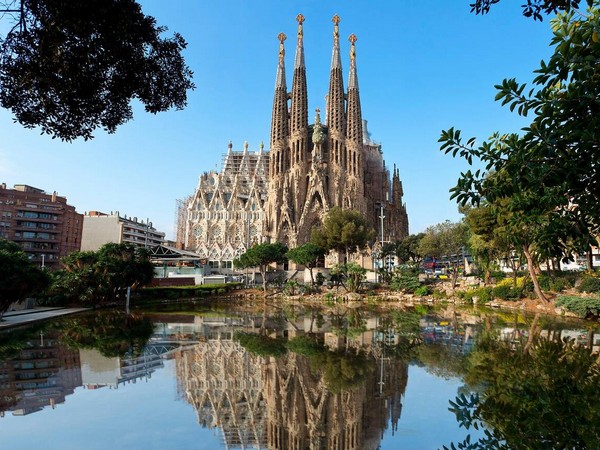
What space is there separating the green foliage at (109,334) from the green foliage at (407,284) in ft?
78.1

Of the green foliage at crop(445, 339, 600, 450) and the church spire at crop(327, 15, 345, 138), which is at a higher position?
the church spire at crop(327, 15, 345, 138)

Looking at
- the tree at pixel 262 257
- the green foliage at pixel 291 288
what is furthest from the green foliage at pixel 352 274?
the tree at pixel 262 257

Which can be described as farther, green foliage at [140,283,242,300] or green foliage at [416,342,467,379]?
green foliage at [140,283,242,300]

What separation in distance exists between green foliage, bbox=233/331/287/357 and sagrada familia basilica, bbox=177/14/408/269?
46.1 m

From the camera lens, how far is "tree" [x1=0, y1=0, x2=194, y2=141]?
4.39 meters

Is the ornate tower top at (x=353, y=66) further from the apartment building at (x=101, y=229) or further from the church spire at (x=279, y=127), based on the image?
the apartment building at (x=101, y=229)

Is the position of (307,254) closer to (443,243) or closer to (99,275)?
(443,243)

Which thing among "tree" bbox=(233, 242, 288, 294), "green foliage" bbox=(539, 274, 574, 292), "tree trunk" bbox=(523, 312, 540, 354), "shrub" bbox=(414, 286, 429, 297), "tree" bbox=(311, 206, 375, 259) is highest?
"tree" bbox=(311, 206, 375, 259)

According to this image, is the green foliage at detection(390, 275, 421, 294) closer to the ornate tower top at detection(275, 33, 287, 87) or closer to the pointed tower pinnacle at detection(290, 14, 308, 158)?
the pointed tower pinnacle at detection(290, 14, 308, 158)

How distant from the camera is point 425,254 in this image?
4594 centimetres

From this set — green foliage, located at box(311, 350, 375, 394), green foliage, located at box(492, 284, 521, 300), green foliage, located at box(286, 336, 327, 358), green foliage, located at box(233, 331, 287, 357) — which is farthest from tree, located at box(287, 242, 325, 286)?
green foliage, located at box(311, 350, 375, 394)

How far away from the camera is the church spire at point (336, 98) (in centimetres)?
6394

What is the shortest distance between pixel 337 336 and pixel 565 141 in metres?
11.5

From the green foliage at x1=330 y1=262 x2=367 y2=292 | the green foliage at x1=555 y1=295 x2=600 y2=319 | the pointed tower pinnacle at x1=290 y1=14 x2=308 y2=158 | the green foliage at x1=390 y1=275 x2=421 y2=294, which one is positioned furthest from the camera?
the pointed tower pinnacle at x1=290 y1=14 x2=308 y2=158
